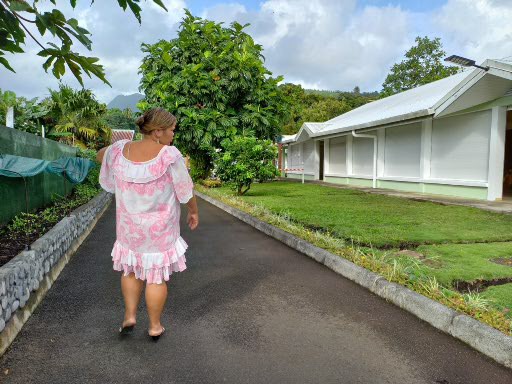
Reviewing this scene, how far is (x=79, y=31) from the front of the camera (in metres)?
1.87

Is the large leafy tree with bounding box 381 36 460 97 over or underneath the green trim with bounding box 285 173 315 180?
over

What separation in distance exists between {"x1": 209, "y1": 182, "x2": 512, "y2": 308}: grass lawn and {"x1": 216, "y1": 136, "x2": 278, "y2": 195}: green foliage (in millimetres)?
2325

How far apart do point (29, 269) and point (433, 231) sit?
5998mm

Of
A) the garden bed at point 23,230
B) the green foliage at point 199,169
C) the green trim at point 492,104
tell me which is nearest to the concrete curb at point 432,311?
the garden bed at point 23,230

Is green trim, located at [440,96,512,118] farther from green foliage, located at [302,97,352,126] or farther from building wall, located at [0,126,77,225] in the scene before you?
green foliage, located at [302,97,352,126]

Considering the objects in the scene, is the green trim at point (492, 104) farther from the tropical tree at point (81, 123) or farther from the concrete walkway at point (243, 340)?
the tropical tree at point (81, 123)

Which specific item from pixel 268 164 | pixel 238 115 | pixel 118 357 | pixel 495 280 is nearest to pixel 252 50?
pixel 238 115

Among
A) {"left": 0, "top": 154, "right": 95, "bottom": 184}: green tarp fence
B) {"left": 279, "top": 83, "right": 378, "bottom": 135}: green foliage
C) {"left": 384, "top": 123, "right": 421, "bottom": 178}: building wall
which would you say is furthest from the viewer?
{"left": 279, "top": 83, "right": 378, "bottom": 135}: green foliage

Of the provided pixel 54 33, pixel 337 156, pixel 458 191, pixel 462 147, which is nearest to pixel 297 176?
pixel 337 156

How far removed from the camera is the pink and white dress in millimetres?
2914

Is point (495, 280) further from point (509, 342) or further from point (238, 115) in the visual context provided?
point (238, 115)

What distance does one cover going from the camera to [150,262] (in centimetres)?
297

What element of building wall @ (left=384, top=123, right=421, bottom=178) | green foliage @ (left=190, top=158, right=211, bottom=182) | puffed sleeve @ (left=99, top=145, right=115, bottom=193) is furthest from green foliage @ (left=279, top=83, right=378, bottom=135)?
puffed sleeve @ (left=99, top=145, right=115, bottom=193)

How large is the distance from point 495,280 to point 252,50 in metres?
16.3
